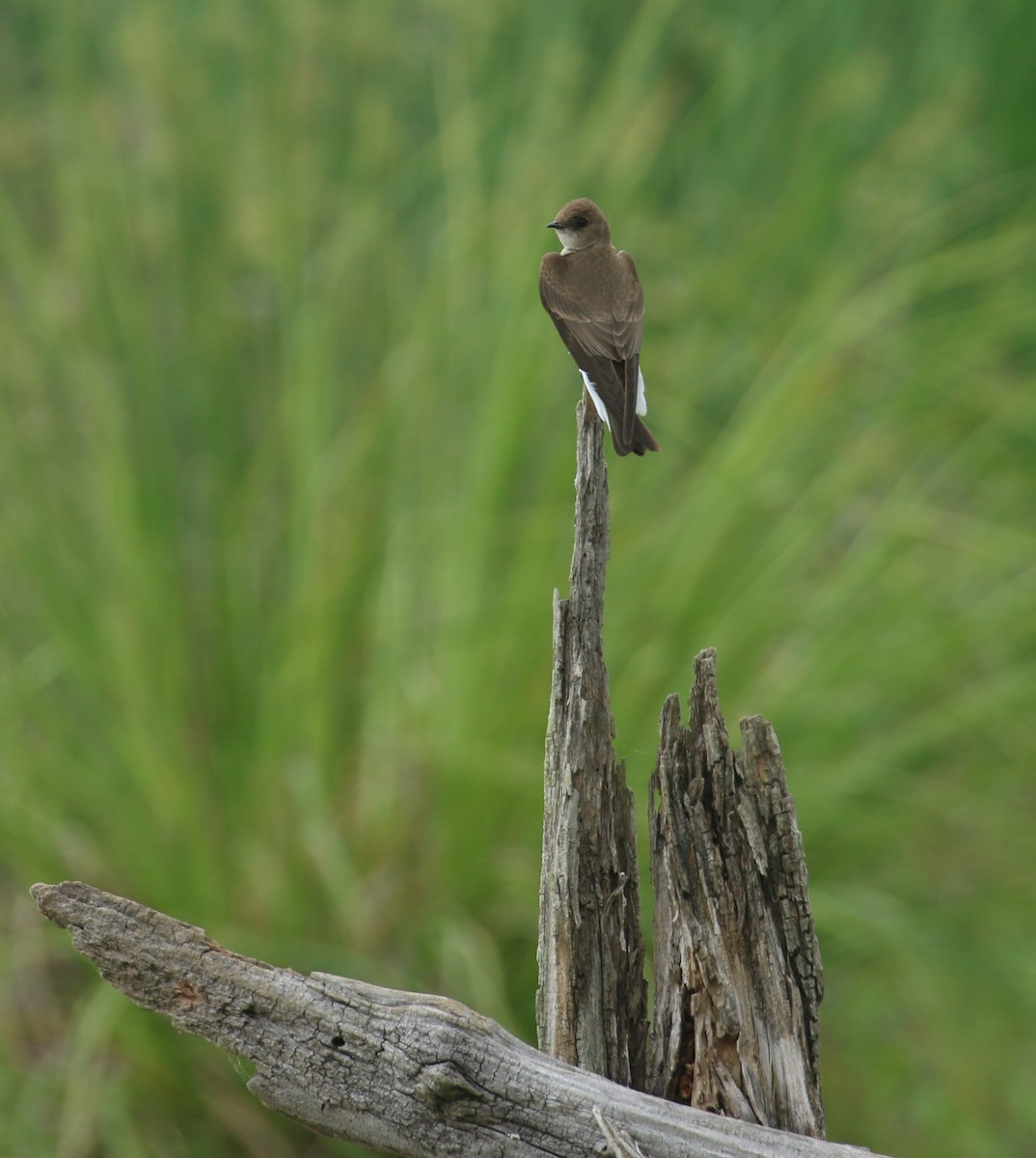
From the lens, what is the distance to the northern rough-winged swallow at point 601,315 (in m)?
2.08

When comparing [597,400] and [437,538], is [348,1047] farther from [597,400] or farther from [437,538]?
[437,538]

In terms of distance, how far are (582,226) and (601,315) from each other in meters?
0.36

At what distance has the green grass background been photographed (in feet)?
10.2

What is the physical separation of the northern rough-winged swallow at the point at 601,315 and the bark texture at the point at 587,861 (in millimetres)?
342

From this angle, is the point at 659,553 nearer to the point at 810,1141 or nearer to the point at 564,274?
the point at 564,274

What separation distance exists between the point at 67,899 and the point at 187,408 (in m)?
2.51

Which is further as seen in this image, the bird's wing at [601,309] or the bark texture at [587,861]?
the bird's wing at [601,309]

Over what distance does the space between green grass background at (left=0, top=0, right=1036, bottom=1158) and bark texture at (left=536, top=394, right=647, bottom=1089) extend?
1138mm

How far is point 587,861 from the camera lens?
174 cm

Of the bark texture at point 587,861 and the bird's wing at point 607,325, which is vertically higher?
the bird's wing at point 607,325

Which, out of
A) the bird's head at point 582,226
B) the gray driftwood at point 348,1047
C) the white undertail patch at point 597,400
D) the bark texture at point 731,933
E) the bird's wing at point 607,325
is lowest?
the gray driftwood at point 348,1047

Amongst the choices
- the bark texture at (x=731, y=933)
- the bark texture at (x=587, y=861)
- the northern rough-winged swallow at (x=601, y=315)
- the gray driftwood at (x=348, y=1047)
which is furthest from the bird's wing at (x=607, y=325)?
the gray driftwood at (x=348, y=1047)

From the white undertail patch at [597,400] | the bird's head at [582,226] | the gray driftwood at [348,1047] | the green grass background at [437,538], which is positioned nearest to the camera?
the gray driftwood at [348,1047]

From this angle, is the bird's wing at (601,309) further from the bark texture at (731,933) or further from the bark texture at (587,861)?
the bark texture at (731,933)
